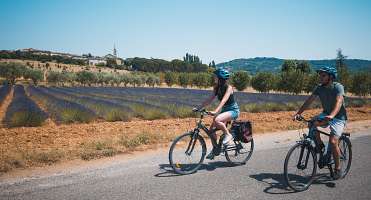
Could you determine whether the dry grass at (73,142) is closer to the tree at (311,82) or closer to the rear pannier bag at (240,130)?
the rear pannier bag at (240,130)

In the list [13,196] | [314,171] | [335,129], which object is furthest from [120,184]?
[335,129]

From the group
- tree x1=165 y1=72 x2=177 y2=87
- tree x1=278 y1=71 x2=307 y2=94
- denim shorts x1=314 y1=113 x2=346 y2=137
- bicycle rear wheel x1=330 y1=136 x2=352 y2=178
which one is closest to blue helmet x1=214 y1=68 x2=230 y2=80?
denim shorts x1=314 y1=113 x2=346 y2=137

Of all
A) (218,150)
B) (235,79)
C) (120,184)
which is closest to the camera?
(120,184)

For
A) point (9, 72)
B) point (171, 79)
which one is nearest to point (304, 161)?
point (9, 72)

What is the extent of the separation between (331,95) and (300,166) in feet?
4.69

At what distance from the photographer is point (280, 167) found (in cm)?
732

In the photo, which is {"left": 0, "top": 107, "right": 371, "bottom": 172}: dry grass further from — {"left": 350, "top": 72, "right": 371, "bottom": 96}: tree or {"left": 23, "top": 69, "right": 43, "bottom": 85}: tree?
{"left": 23, "top": 69, "right": 43, "bottom": 85}: tree

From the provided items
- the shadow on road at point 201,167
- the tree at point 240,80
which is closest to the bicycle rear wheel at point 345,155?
the shadow on road at point 201,167

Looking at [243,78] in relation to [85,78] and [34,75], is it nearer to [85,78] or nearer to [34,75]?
[85,78]

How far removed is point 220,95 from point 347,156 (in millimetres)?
2892

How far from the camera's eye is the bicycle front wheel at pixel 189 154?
671 centimetres

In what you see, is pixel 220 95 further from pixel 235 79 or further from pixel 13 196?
pixel 235 79

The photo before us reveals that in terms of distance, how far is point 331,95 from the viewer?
19.8 feet

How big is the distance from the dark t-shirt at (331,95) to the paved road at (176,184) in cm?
132
